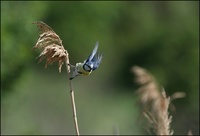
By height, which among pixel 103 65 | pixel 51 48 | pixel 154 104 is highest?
pixel 103 65

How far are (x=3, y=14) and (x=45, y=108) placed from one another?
5.12 meters

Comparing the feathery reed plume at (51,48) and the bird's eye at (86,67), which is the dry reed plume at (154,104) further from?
the bird's eye at (86,67)

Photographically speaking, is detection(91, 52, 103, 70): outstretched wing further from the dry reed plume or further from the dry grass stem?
the dry reed plume

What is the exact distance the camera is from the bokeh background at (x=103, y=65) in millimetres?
13641

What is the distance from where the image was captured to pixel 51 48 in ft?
12.6

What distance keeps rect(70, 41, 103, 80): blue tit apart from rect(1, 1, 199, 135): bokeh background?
291 inches

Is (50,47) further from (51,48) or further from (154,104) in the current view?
(154,104)

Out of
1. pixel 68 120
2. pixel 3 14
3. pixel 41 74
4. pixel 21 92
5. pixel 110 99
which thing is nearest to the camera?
pixel 3 14

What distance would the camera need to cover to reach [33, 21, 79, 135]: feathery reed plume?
150 inches

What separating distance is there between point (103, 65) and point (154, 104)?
1876 cm

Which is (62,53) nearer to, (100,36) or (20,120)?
(20,120)

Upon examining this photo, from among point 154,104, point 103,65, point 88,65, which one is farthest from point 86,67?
point 103,65

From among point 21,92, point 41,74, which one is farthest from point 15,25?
point 41,74

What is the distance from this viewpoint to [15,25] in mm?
13656
